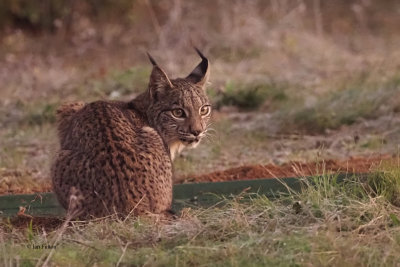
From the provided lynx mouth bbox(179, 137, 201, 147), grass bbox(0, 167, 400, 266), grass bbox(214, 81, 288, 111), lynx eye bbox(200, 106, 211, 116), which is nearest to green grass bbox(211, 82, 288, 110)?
grass bbox(214, 81, 288, 111)

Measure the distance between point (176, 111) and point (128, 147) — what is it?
88 cm

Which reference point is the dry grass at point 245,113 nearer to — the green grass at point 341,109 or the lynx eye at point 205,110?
the green grass at point 341,109

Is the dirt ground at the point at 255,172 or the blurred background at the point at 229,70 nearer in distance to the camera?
the dirt ground at the point at 255,172

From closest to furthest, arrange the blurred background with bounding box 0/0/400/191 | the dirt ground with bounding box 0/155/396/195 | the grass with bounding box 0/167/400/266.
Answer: the grass with bounding box 0/167/400/266 < the dirt ground with bounding box 0/155/396/195 < the blurred background with bounding box 0/0/400/191

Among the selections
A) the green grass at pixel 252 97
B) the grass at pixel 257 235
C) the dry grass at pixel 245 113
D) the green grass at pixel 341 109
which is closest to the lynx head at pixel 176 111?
the dry grass at pixel 245 113

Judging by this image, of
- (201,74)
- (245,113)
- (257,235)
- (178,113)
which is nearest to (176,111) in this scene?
(178,113)

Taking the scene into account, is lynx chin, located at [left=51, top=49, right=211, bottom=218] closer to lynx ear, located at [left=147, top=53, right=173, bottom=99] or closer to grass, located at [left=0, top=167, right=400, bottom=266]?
lynx ear, located at [left=147, top=53, right=173, bottom=99]

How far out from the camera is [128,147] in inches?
262

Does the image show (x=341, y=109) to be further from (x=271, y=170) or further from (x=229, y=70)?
(x=229, y=70)

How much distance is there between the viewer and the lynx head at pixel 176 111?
7402 millimetres

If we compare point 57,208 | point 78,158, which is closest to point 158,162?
point 78,158

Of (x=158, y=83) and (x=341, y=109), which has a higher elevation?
(x=158, y=83)

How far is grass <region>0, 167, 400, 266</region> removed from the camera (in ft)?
17.4

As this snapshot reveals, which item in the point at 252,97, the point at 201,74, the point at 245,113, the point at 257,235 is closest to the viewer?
the point at 257,235
